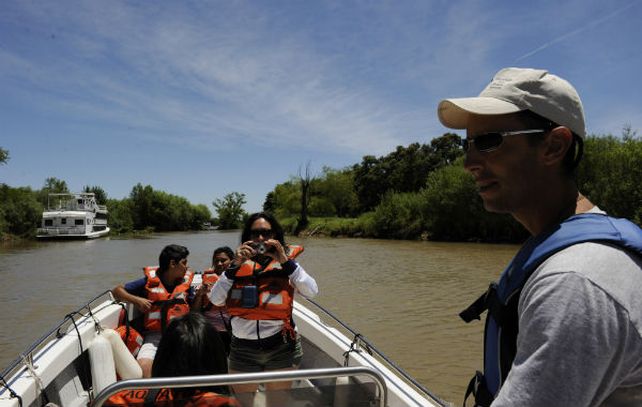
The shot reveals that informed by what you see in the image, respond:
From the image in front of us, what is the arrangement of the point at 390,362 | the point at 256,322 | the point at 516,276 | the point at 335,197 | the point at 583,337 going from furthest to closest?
the point at 335,197
the point at 256,322
the point at 390,362
the point at 516,276
the point at 583,337

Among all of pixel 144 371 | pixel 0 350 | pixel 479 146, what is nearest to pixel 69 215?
pixel 0 350

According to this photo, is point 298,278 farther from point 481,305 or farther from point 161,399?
point 481,305

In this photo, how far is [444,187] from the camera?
3419 cm

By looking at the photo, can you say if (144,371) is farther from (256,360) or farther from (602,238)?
(602,238)

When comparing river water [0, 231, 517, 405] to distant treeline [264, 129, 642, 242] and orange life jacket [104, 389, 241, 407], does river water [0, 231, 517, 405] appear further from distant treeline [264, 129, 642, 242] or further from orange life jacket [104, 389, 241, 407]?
distant treeline [264, 129, 642, 242]

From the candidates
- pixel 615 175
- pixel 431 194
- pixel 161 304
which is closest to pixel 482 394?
pixel 161 304

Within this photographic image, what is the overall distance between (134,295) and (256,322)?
73.1 inches

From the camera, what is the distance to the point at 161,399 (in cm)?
184

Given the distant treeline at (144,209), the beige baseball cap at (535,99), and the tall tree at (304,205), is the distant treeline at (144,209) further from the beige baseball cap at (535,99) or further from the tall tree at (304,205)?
the beige baseball cap at (535,99)

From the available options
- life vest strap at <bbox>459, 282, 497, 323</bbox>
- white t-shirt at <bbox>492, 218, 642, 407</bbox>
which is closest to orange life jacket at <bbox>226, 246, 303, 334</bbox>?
life vest strap at <bbox>459, 282, 497, 323</bbox>

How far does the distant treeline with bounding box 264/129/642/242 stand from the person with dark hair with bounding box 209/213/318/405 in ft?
81.2

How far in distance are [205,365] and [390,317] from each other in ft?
25.9

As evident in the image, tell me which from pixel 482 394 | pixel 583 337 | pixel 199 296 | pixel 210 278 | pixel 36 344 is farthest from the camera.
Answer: pixel 210 278

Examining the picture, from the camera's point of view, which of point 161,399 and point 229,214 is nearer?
point 161,399
